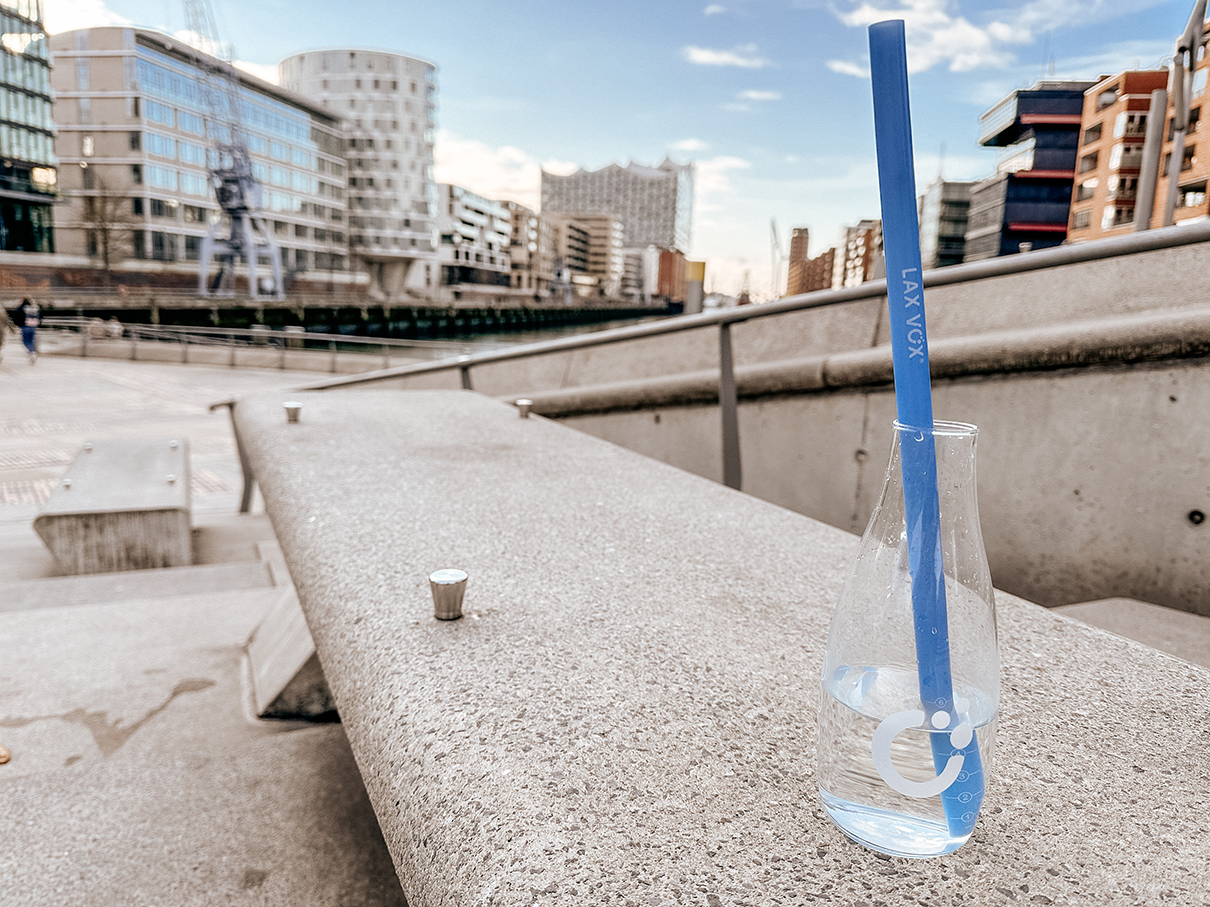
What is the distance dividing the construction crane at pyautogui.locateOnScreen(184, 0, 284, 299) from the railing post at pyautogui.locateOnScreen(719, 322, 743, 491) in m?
55.7

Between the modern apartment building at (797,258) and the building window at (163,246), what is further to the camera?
the building window at (163,246)

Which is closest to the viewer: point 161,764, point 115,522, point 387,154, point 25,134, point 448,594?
point 448,594

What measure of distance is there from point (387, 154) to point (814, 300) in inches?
3520

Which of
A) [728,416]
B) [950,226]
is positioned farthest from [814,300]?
[950,226]

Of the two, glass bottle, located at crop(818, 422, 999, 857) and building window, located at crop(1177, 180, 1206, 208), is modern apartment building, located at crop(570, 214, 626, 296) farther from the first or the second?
glass bottle, located at crop(818, 422, 999, 857)

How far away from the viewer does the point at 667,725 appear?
0.82 m

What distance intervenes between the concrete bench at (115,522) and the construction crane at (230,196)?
53.6m

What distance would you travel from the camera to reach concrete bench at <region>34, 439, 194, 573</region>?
3916 millimetres

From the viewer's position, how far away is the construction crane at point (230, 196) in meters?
53.8

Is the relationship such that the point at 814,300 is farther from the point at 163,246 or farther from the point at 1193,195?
the point at 163,246

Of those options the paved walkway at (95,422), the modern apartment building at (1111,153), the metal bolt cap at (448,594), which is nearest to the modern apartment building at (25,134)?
the paved walkway at (95,422)

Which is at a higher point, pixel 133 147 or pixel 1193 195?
pixel 133 147

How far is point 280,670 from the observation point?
92.2 inches

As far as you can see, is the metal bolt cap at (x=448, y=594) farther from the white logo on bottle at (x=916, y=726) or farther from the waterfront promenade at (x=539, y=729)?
the white logo on bottle at (x=916, y=726)
